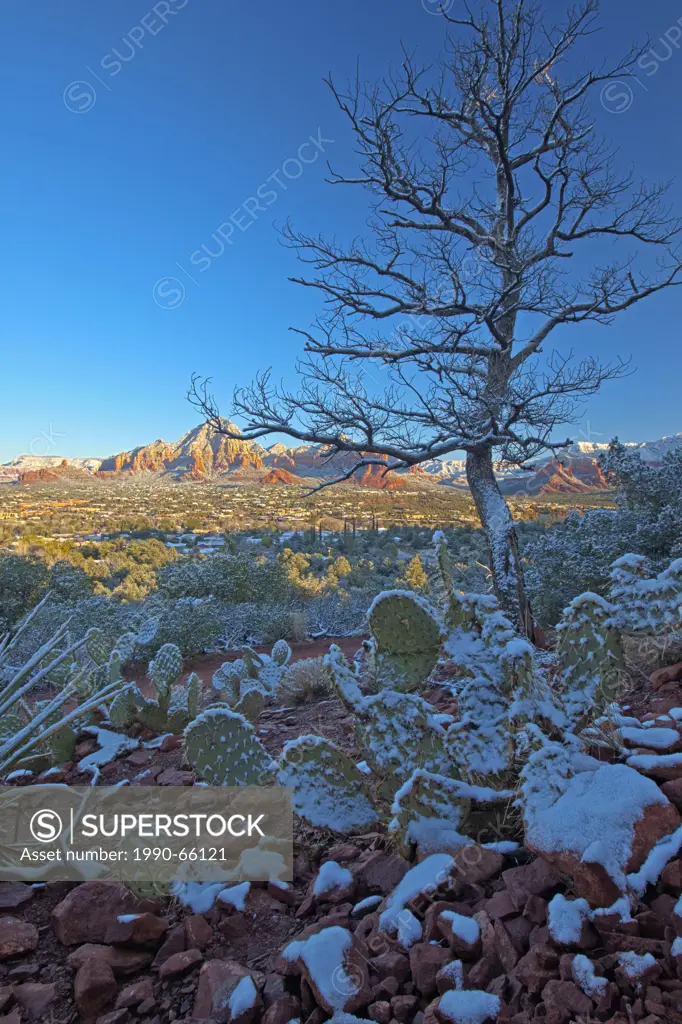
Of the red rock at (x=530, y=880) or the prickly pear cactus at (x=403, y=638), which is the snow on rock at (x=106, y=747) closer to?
the prickly pear cactus at (x=403, y=638)

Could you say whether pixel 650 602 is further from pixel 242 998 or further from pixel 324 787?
pixel 242 998

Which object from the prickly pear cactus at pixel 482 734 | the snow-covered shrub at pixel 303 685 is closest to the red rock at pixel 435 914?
the prickly pear cactus at pixel 482 734

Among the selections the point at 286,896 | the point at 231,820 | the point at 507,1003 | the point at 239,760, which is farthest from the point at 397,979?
the point at 239,760

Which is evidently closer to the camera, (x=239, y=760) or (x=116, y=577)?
(x=239, y=760)

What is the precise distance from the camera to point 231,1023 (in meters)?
1.61

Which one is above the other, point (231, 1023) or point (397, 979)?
point (397, 979)

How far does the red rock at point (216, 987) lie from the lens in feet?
5.46

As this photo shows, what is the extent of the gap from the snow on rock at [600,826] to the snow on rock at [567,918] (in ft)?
0.13

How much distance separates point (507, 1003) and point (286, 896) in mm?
994

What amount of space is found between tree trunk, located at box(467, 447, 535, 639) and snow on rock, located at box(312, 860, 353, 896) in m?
3.87

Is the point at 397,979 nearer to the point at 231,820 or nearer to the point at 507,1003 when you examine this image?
the point at 507,1003

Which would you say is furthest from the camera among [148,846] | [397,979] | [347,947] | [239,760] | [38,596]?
[38,596]

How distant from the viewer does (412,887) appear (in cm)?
189

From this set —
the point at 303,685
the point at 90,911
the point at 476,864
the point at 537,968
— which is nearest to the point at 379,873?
the point at 476,864
